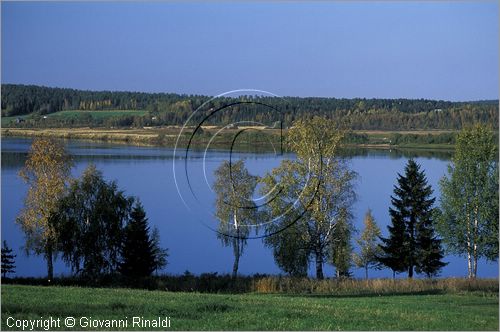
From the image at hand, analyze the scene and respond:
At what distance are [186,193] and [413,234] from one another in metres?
16.1

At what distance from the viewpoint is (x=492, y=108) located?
2904 inches

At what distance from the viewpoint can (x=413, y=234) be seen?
33.5 metres

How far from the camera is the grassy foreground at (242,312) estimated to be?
35.5ft

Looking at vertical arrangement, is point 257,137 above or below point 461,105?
below

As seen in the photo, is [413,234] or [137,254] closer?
[137,254]

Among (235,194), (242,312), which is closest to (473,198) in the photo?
(235,194)

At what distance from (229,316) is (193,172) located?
71.6 ft

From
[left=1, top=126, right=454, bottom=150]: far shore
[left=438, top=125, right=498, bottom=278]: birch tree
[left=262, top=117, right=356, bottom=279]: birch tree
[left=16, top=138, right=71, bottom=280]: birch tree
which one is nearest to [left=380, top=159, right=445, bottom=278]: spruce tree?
[left=438, top=125, right=498, bottom=278]: birch tree

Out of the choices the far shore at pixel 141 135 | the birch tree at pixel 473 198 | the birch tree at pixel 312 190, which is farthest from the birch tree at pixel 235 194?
the far shore at pixel 141 135

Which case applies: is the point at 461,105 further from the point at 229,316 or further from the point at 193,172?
the point at 229,316

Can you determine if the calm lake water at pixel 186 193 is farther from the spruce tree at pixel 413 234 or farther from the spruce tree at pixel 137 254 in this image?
the spruce tree at pixel 413 234

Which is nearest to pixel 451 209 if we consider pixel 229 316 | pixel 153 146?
pixel 229 316

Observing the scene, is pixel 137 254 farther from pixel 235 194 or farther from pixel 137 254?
pixel 235 194

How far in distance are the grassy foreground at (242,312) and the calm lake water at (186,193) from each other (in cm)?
927
